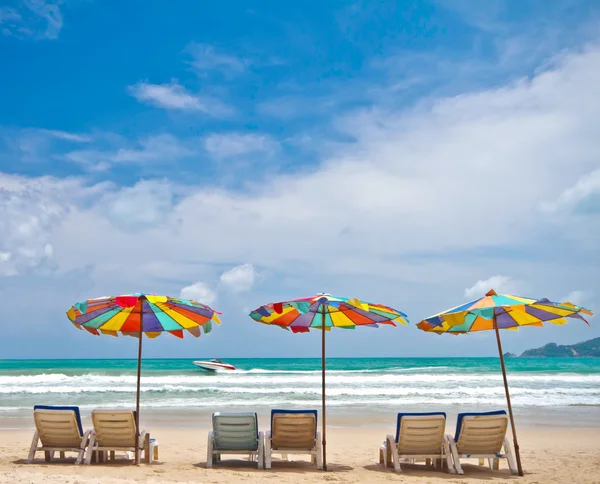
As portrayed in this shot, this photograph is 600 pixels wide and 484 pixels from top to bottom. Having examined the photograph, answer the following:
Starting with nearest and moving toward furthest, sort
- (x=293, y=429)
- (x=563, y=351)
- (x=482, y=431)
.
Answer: (x=482, y=431) → (x=293, y=429) → (x=563, y=351)

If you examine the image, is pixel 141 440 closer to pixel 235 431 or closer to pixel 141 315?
pixel 235 431

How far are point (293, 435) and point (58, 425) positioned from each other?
10.4 feet

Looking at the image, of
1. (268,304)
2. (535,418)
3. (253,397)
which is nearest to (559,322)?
(268,304)

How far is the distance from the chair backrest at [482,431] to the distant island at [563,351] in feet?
328

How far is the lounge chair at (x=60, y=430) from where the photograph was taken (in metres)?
8.02

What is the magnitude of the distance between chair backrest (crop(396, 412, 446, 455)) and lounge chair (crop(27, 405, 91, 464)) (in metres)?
4.24

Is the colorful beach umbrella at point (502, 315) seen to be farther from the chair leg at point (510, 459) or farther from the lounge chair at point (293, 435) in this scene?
the lounge chair at point (293, 435)

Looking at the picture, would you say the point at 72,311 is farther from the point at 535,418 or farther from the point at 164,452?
the point at 535,418

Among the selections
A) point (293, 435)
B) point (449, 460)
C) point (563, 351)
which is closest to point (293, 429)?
point (293, 435)

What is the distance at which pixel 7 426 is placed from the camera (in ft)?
44.9

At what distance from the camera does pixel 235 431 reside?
8188 millimetres

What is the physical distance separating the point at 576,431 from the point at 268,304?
907 cm

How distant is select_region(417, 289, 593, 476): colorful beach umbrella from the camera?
732cm

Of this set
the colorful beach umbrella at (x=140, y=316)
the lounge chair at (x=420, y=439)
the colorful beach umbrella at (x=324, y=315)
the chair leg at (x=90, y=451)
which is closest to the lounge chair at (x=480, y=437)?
the lounge chair at (x=420, y=439)
